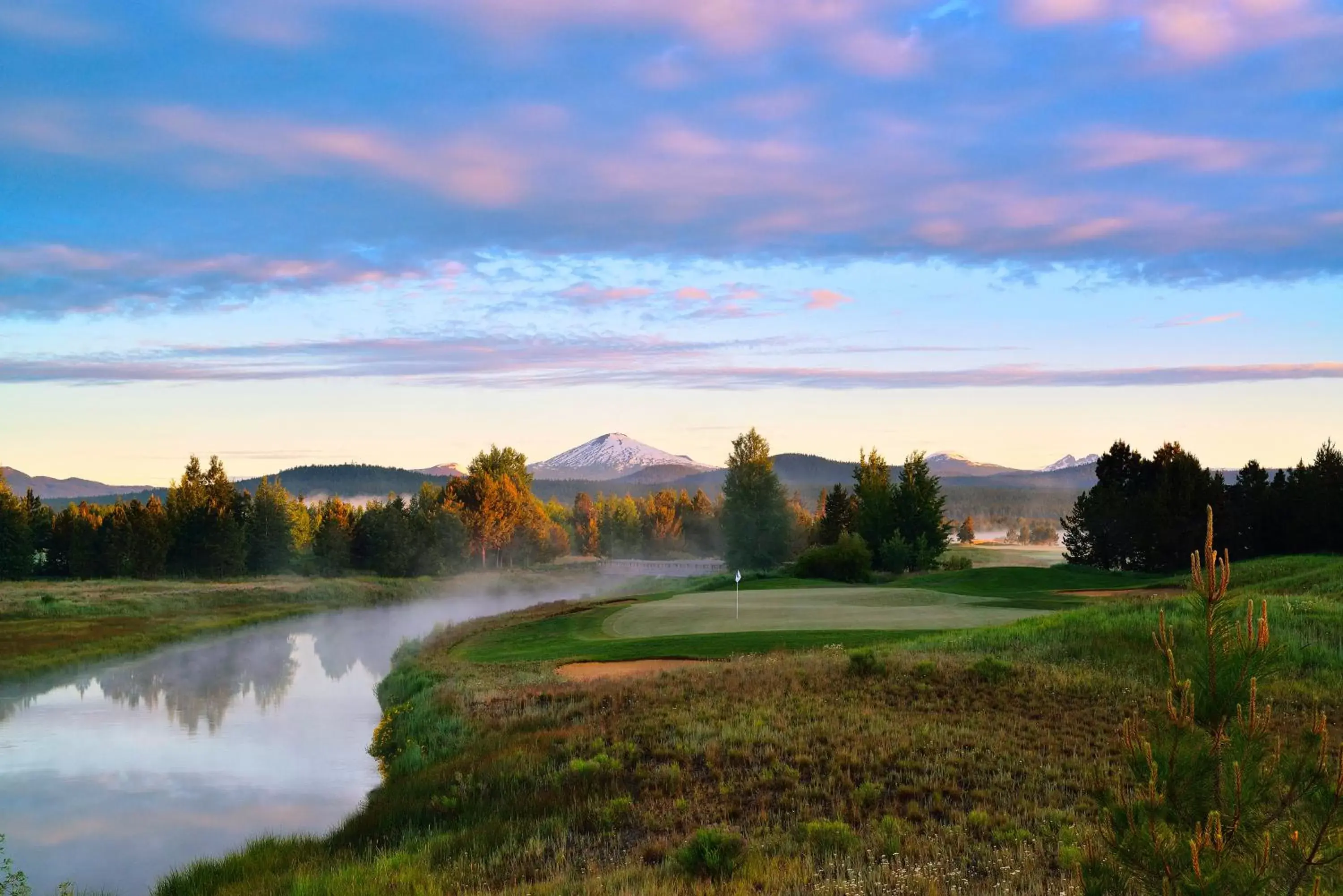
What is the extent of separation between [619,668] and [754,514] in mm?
52981

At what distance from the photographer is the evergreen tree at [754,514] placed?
7531cm

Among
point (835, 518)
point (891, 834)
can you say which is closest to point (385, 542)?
point (835, 518)

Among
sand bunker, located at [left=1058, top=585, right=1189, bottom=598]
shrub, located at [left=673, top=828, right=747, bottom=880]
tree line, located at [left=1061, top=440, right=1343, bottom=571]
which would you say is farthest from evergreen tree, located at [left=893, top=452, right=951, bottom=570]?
shrub, located at [left=673, top=828, right=747, bottom=880]

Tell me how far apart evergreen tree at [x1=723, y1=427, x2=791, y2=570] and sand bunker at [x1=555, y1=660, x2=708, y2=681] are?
50.6 metres

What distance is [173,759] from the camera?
68.0ft

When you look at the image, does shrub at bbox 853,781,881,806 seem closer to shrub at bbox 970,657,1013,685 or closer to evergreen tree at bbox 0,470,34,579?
shrub at bbox 970,657,1013,685

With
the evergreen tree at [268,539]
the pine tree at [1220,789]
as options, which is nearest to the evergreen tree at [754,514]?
the evergreen tree at [268,539]

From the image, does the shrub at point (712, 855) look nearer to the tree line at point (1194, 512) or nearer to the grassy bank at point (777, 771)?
the grassy bank at point (777, 771)

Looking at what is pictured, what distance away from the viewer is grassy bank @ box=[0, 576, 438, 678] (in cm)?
3672

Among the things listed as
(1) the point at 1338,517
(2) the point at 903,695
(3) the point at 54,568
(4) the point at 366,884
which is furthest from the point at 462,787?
(3) the point at 54,568

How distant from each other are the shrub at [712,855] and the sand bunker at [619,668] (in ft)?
35.5

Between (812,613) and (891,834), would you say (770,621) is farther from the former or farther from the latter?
(891,834)

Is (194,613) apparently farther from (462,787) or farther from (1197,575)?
(1197,575)

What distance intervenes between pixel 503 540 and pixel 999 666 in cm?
7848
